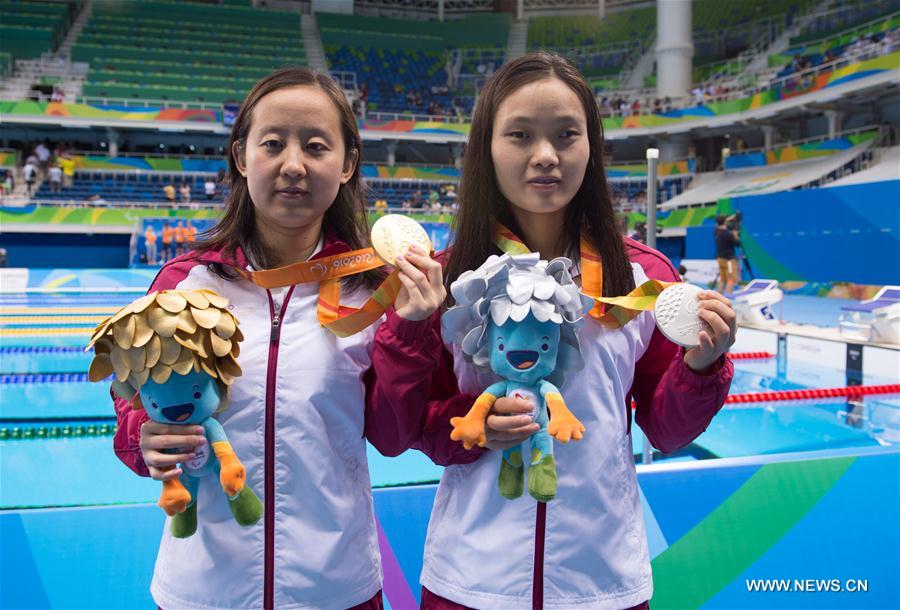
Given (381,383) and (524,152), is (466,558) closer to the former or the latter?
(381,383)

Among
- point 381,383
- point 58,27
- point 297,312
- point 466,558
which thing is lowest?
point 466,558

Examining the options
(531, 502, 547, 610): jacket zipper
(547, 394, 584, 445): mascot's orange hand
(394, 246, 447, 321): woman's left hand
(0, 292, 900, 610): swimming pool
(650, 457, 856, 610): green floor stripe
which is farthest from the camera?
(650, 457, 856, 610): green floor stripe

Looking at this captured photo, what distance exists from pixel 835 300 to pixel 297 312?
44.6 ft

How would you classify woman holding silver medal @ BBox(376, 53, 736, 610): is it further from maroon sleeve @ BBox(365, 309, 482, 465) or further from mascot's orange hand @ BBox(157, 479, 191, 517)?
mascot's orange hand @ BBox(157, 479, 191, 517)

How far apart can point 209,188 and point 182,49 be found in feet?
31.6

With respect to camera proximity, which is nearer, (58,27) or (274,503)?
(274,503)

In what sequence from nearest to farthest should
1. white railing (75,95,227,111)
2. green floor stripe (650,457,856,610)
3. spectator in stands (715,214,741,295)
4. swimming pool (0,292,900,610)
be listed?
swimming pool (0,292,900,610)
green floor stripe (650,457,856,610)
spectator in stands (715,214,741,295)
white railing (75,95,227,111)

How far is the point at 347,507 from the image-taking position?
1.41 metres

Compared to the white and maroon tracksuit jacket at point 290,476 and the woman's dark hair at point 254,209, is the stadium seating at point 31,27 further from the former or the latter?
the white and maroon tracksuit jacket at point 290,476

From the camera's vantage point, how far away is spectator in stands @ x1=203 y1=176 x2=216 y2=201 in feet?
69.9

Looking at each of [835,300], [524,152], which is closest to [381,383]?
[524,152]

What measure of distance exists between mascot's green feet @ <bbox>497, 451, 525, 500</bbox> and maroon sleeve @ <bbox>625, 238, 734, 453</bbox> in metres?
0.33

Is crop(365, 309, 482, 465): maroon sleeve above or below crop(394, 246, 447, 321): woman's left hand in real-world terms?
below

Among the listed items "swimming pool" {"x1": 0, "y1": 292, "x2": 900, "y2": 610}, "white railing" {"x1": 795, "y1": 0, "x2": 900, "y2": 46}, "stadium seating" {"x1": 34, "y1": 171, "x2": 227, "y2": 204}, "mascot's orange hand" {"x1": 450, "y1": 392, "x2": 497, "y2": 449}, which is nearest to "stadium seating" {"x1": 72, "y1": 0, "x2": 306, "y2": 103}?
"stadium seating" {"x1": 34, "y1": 171, "x2": 227, "y2": 204}
